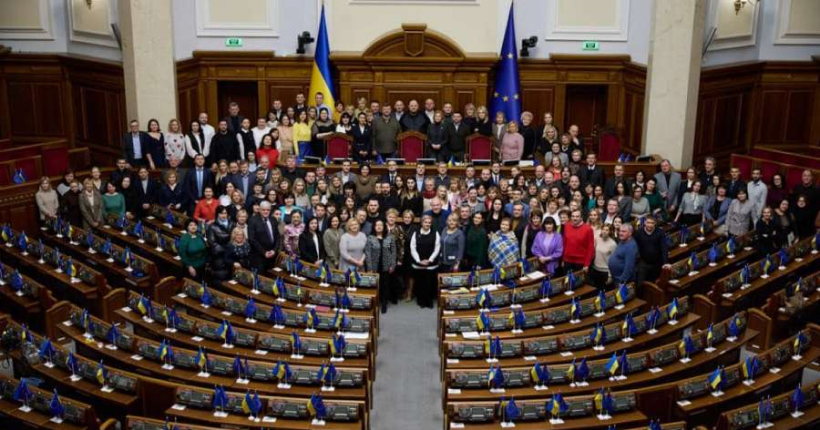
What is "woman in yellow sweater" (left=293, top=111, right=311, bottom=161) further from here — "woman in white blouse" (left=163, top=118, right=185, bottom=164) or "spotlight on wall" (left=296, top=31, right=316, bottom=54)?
"spotlight on wall" (left=296, top=31, right=316, bottom=54)

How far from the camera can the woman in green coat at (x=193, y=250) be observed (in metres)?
10.3

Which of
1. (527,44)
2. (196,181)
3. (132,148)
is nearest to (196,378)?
(196,181)

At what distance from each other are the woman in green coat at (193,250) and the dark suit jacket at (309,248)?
1080mm

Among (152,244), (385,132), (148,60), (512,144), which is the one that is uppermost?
(148,60)

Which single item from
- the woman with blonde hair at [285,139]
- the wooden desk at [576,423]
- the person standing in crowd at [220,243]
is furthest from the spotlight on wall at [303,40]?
the wooden desk at [576,423]

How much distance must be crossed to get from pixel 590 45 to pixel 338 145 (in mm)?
5300

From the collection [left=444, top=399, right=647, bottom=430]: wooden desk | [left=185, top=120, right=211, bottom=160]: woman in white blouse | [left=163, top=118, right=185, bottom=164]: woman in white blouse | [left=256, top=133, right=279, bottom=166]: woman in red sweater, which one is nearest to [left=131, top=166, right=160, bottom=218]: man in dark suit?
[left=163, top=118, right=185, bottom=164]: woman in white blouse

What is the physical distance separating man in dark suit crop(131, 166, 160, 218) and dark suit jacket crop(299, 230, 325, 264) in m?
2.70

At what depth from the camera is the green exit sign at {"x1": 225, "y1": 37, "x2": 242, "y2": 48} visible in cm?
1562

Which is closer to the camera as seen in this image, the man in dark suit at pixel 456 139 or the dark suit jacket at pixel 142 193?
the dark suit jacket at pixel 142 193

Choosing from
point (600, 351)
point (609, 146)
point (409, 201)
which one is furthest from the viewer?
point (609, 146)

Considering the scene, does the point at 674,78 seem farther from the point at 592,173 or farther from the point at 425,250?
the point at 425,250

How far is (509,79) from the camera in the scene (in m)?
15.3

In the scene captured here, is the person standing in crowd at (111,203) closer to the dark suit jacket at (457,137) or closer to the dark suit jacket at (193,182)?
the dark suit jacket at (193,182)
